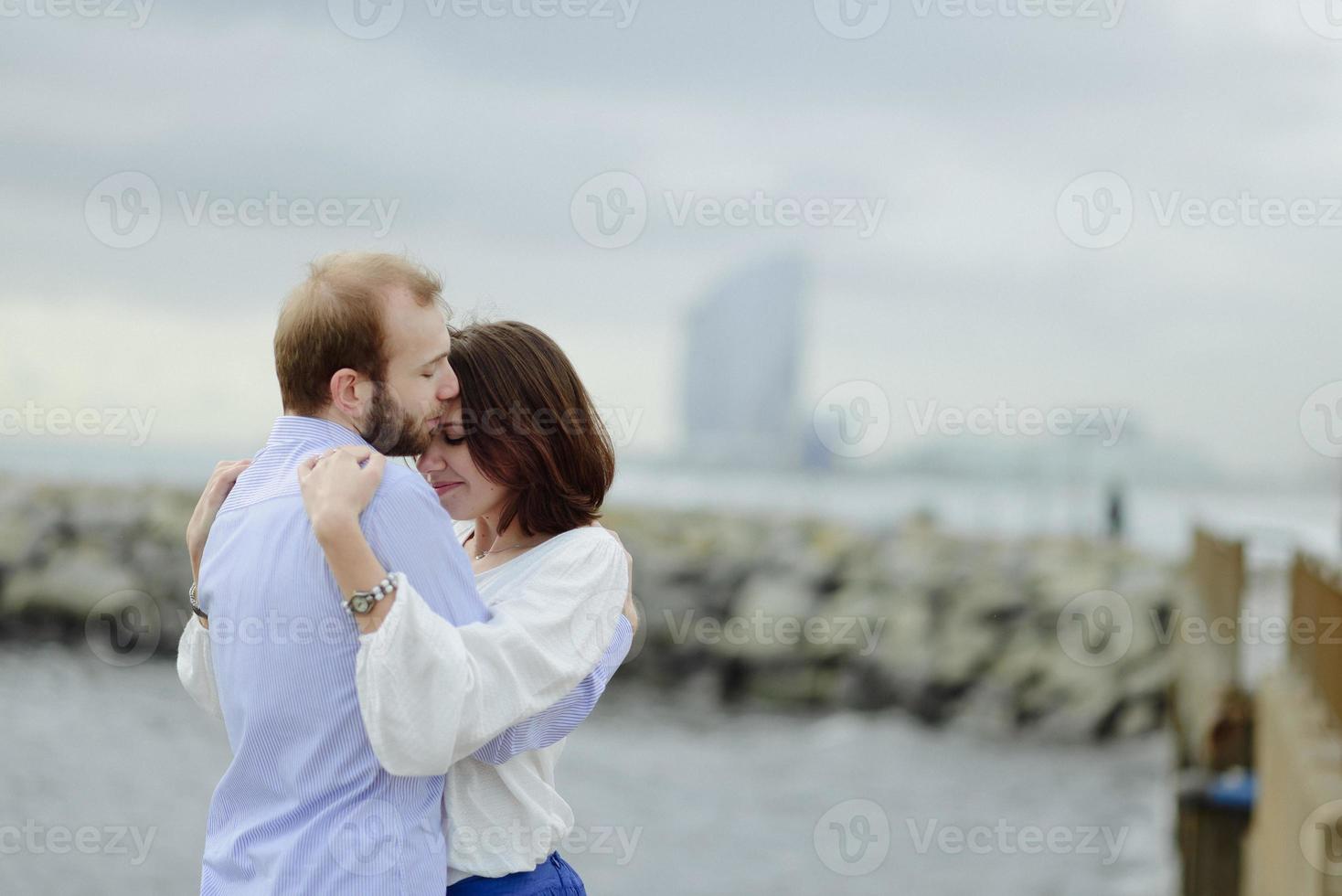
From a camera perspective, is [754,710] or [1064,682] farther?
[754,710]

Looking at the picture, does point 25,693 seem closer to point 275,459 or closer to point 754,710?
point 754,710

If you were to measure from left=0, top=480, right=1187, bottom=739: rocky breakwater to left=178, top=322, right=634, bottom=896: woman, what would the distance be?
14.6m

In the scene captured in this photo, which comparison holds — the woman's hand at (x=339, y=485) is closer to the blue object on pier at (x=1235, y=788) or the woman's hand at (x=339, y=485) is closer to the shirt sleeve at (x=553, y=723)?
the shirt sleeve at (x=553, y=723)

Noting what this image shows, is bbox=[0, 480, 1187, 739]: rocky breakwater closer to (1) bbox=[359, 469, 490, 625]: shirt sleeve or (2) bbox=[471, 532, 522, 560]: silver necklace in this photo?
(2) bbox=[471, 532, 522, 560]: silver necklace

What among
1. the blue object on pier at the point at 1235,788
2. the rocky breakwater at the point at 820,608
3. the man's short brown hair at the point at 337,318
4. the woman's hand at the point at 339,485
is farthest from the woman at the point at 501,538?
the rocky breakwater at the point at 820,608

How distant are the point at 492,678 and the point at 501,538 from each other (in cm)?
39

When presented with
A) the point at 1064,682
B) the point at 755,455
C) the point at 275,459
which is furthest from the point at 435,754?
the point at 755,455

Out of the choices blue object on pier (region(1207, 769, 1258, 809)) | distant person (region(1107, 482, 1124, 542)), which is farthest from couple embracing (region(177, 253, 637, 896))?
distant person (region(1107, 482, 1124, 542))

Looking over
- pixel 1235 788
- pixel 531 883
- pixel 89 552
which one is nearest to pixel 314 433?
pixel 531 883

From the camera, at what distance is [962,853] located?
593 inches

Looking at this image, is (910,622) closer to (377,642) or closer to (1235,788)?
(1235,788)

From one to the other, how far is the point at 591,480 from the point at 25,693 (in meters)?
19.0

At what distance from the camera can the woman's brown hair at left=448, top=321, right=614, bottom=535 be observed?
163cm

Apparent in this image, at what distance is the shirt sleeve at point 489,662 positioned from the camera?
127cm
